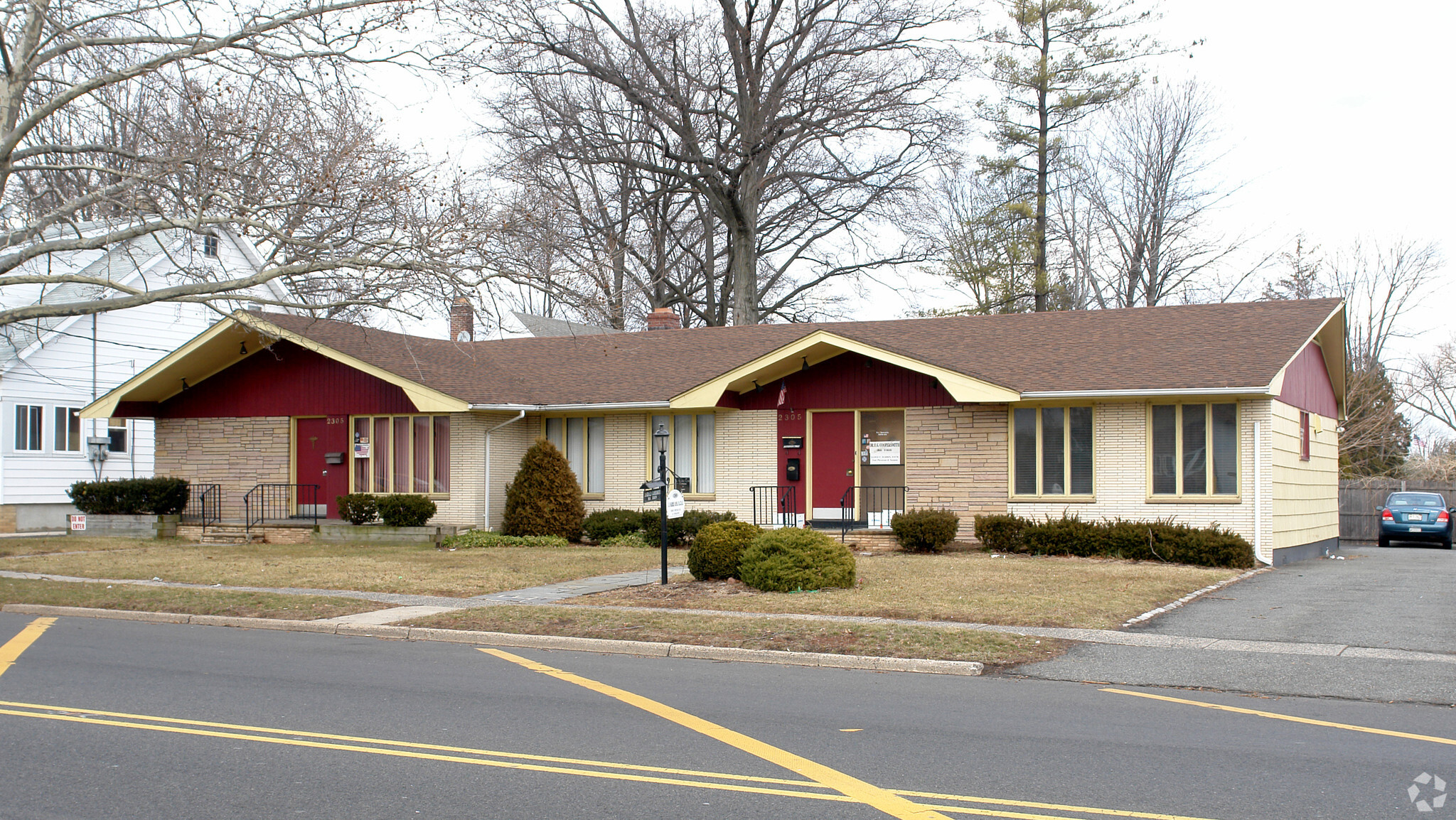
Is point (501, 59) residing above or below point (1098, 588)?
above

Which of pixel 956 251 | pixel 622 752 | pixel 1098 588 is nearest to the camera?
pixel 622 752

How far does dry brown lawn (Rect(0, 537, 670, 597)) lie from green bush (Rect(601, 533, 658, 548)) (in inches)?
29.1

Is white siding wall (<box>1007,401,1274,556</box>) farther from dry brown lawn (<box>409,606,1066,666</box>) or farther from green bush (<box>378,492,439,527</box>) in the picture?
green bush (<box>378,492,439,527</box>)

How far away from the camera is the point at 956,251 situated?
3909cm

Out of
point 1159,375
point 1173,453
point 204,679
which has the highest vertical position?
point 1159,375

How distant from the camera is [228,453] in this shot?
87.6 ft

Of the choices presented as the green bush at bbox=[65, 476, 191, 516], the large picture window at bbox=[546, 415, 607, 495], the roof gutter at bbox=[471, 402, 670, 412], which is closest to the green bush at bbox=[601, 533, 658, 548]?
the large picture window at bbox=[546, 415, 607, 495]

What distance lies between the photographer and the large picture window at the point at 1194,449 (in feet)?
65.7

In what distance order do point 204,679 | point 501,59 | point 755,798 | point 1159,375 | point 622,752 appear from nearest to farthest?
point 755,798 → point 622,752 → point 204,679 → point 1159,375 → point 501,59

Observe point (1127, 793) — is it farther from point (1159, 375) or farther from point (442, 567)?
point (1159, 375)

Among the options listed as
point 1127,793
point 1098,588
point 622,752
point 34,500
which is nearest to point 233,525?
point 34,500

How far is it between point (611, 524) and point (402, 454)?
5177 mm

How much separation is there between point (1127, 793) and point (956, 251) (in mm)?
34236

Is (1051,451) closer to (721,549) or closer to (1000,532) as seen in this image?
(1000,532)
